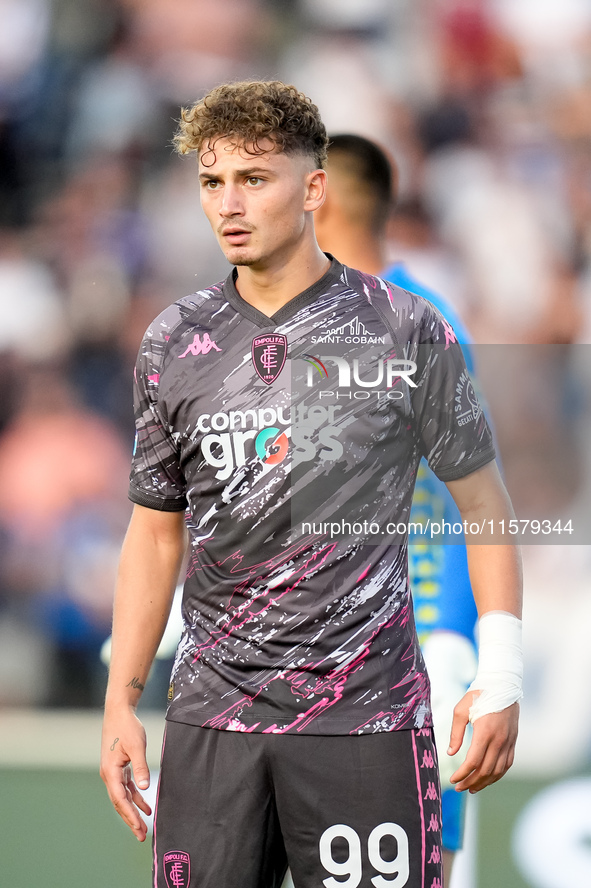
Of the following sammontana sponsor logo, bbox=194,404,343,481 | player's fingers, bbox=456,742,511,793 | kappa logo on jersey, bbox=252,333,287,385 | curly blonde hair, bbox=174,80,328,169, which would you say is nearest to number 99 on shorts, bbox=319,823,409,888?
player's fingers, bbox=456,742,511,793

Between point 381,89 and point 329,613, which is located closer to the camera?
point 329,613

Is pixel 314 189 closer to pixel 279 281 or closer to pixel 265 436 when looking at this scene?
pixel 279 281

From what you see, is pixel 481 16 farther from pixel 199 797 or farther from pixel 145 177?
pixel 199 797

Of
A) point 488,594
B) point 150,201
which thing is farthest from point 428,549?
point 150,201

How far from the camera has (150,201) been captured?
3275mm

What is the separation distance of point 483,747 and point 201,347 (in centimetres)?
72

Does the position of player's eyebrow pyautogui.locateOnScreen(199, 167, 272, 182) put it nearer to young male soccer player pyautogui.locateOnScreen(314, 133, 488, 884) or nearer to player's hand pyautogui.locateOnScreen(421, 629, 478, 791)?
young male soccer player pyautogui.locateOnScreen(314, 133, 488, 884)

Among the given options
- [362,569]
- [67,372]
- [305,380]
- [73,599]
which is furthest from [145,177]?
[362,569]

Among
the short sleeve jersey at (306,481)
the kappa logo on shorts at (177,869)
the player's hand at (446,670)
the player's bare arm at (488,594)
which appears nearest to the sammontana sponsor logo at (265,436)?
the short sleeve jersey at (306,481)

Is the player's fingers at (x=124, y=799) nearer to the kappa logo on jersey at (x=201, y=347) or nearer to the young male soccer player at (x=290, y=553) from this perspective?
the young male soccer player at (x=290, y=553)

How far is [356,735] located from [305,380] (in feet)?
1.72

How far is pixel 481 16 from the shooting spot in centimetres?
304

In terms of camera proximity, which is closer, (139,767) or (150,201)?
(139,767)

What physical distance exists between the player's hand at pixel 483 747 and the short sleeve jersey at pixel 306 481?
73 millimetres
